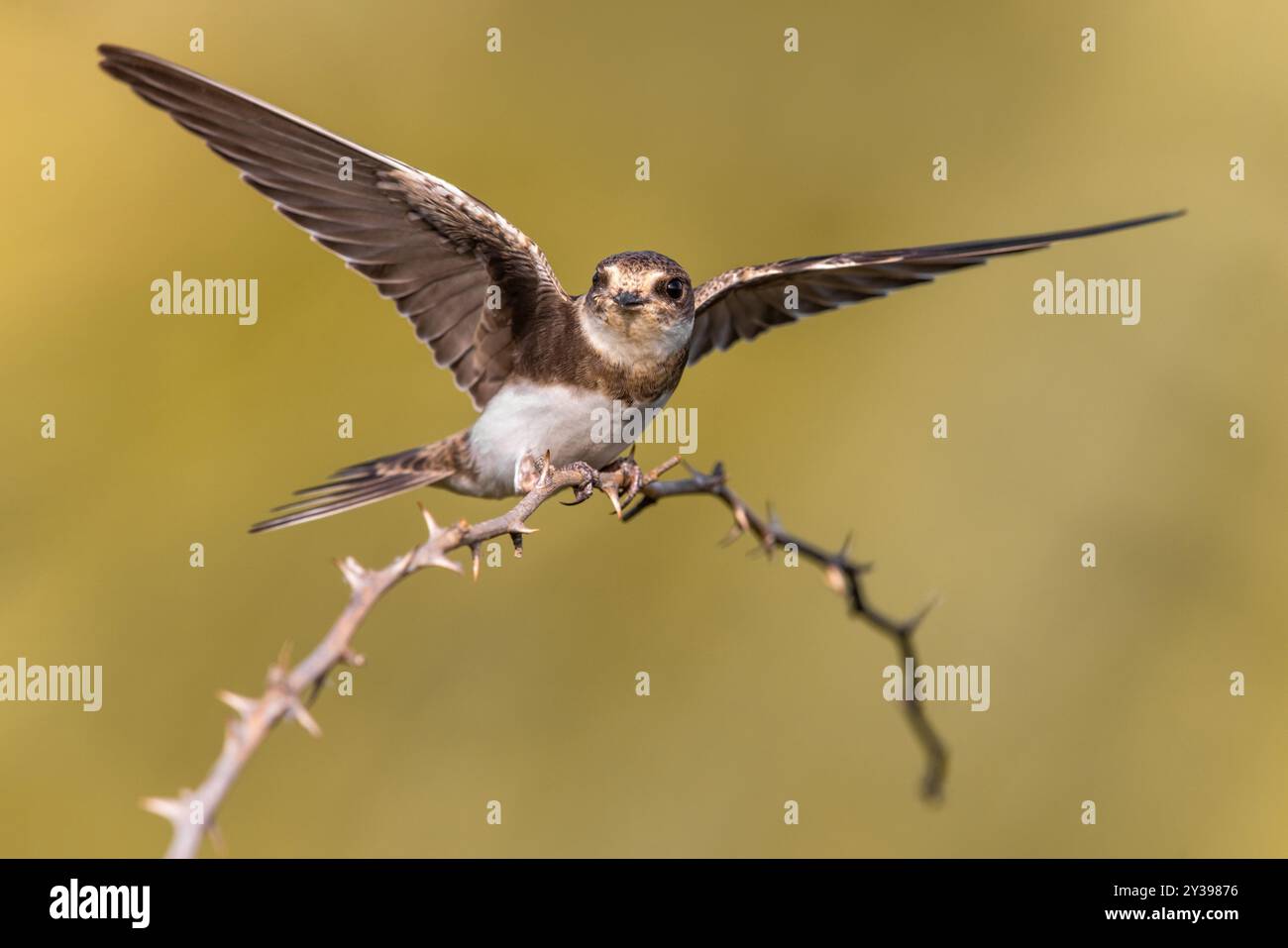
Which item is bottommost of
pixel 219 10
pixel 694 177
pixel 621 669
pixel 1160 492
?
pixel 621 669

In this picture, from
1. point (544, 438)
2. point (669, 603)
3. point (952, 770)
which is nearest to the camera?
point (544, 438)

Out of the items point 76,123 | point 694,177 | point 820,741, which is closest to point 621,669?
point 820,741

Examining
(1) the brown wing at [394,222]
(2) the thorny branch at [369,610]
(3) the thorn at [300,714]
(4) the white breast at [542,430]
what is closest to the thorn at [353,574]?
(2) the thorny branch at [369,610]

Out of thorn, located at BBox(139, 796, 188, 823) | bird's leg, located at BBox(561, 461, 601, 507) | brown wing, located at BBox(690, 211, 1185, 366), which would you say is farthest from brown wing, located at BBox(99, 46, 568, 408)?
thorn, located at BBox(139, 796, 188, 823)

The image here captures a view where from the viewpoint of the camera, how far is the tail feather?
202 inches

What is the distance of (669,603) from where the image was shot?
25.4 feet

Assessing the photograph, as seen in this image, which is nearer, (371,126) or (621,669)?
(621,669)

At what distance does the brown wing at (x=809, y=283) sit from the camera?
5.02 m

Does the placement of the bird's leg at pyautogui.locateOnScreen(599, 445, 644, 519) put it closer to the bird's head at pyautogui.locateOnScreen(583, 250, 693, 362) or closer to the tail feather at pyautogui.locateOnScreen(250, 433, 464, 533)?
the bird's head at pyautogui.locateOnScreen(583, 250, 693, 362)

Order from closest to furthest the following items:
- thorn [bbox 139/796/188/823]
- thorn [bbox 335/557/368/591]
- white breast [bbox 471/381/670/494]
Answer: thorn [bbox 139/796/188/823], thorn [bbox 335/557/368/591], white breast [bbox 471/381/670/494]

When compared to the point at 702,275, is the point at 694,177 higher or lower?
higher

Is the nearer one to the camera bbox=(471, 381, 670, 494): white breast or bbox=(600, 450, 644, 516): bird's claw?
bbox=(600, 450, 644, 516): bird's claw

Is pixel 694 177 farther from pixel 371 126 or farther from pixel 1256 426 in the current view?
pixel 1256 426

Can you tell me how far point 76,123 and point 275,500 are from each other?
8.74 feet
